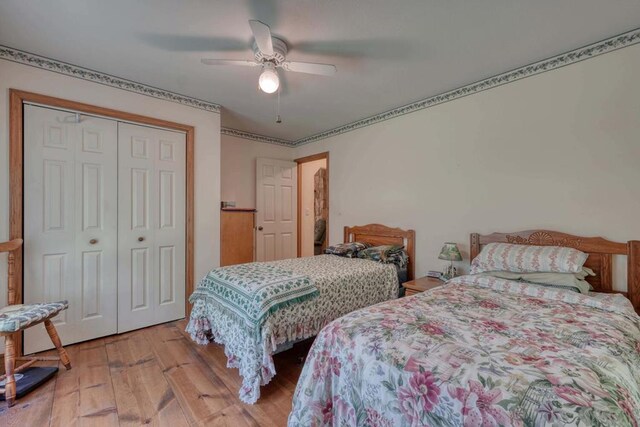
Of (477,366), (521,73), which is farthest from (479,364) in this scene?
(521,73)

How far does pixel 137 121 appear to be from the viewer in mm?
2824

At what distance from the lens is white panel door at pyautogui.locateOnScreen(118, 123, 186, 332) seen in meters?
2.79

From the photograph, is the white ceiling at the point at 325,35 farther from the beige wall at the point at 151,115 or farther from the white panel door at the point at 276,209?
the white panel door at the point at 276,209

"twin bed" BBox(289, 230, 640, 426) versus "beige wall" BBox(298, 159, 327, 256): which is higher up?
"beige wall" BBox(298, 159, 327, 256)

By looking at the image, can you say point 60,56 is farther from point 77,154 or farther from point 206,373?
Result: point 206,373

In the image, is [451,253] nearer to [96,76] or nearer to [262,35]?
[262,35]

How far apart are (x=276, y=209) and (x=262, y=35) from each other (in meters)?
3.27

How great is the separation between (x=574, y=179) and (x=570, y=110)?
1.82 feet

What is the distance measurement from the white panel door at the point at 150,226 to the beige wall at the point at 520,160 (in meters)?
2.37

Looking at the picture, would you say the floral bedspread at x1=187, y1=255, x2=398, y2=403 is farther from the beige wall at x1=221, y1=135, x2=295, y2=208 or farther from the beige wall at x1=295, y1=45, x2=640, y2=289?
the beige wall at x1=221, y1=135, x2=295, y2=208

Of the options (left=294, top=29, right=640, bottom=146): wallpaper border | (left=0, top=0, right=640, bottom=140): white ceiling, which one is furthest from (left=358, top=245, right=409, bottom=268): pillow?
(left=0, top=0, right=640, bottom=140): white ceiling

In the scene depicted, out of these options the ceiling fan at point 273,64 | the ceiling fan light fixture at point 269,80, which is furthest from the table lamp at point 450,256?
the ceiling fan light fixture at point 269,80

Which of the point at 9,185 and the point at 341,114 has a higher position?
the point at 341,114

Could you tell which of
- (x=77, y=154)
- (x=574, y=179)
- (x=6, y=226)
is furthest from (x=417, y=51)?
(x=6, y=226)
